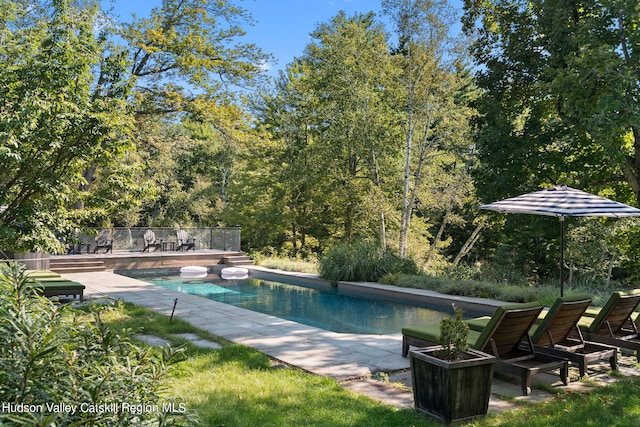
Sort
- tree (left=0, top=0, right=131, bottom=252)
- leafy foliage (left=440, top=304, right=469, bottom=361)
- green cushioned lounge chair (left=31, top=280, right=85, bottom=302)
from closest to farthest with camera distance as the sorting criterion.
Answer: leafy foliage (left=440, top=304, right=469, bottom=361)
tree (left=0, top=0, right=131, bottom=252)
green cushioned lounge chair (left=31, top=280, right=85, bottom=302)

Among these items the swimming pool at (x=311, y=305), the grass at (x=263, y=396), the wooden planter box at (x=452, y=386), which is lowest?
the swimming pool at (x=311, y=305)

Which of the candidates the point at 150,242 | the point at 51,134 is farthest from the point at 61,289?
the point at 150,242

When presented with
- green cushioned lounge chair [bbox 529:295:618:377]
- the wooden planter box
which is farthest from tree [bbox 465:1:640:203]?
the wooden planter box

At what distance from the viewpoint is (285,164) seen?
2214 centimetres

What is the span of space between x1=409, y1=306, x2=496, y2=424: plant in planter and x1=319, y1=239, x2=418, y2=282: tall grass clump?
9.54 m

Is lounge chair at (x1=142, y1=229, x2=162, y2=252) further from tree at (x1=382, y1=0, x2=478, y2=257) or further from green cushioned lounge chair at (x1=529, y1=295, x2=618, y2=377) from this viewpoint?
green cushioned lounge chair at (x1=529, y1=295, x2=618, y2=377)

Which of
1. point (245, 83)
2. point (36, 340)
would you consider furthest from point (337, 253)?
point (36, 340)

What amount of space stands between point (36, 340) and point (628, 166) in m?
12.2

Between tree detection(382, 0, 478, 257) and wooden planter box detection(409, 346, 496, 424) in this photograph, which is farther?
tree detection(382, 0, 478, 257)

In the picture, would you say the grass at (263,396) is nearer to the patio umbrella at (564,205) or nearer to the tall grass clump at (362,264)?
the patio umbrella at (564,205)

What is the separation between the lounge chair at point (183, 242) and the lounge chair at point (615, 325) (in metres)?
17.0

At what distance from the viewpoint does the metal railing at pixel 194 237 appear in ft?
65.4

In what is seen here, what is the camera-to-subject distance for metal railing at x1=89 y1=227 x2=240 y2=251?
19.9 meters

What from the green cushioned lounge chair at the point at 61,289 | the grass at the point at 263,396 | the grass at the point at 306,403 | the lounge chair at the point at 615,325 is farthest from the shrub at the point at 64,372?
the green cushioned lounge chair at the point at 61,289
